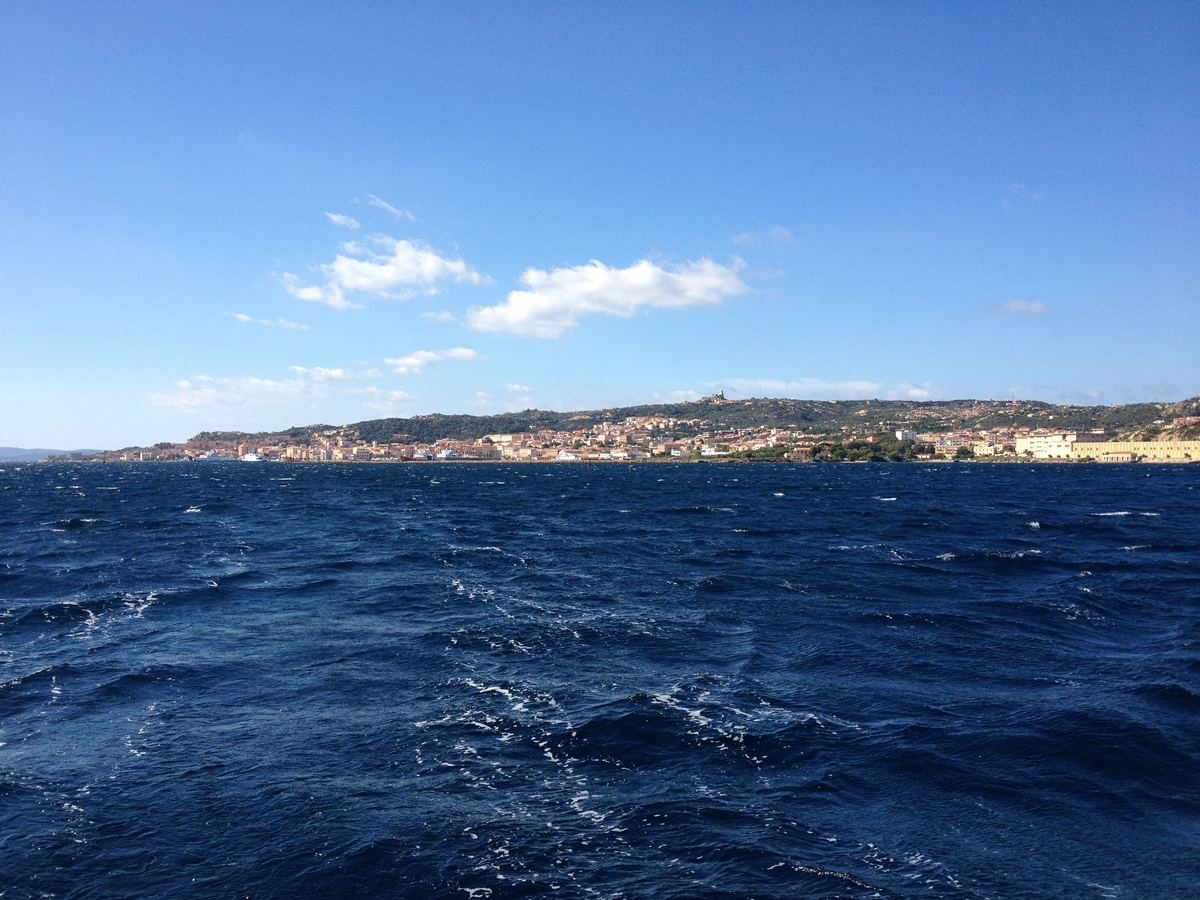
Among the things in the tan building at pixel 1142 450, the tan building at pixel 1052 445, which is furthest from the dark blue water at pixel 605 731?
the tan building at pixel 1052 445

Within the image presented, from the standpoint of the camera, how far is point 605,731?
1263cm

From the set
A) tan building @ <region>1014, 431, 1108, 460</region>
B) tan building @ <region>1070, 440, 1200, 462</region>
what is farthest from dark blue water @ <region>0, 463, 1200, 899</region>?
tan building @ <region>1014, 431, 1108, 460</region>

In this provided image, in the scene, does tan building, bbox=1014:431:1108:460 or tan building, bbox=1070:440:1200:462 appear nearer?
tan building, bbox=1070:440:1200:462

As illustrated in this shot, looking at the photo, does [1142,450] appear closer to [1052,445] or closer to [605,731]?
[1052,445]

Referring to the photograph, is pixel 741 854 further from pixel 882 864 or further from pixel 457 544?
pixel 457 544

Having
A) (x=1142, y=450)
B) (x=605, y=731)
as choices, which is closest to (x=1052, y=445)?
(x=1142, y=450)

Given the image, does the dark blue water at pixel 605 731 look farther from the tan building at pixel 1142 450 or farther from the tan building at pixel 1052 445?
the tan building at pixel 1052 445

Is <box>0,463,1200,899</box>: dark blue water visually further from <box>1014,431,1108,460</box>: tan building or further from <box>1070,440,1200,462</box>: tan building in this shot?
<box>1014,431,1108,460</box>: tan building

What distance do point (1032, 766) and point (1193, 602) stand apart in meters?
16.2

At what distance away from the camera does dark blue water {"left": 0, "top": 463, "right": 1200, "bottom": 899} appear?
8.64 metres

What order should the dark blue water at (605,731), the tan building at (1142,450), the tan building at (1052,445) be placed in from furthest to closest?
the tan building at (1052,445) → the tan building at (1142,450) → the dark blue water at (605,731)

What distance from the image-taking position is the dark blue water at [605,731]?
8.64 metres

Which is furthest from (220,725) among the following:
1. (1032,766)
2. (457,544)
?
(457,544)

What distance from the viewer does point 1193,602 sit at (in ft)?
74.8
